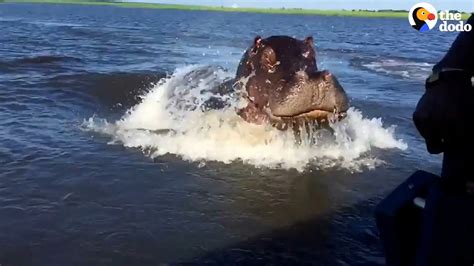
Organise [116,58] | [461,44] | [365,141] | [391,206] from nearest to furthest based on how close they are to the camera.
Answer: [461,44], [391,206], [365,141], [116,58]

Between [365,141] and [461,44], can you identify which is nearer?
[461,44]

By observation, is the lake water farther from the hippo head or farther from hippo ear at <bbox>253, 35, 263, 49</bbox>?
hippo ear at <bbox>253, 35, 263, 49</bbox>

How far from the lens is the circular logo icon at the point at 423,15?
971 centimetres

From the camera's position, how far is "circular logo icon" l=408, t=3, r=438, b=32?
9711 millimetres

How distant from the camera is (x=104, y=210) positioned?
5.57m

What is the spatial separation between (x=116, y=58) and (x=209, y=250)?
16006mm

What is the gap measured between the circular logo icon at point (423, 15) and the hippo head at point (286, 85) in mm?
2542

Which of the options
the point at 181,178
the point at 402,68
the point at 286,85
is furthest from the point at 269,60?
the point at 402,68

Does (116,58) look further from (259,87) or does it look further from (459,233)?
(459,233)

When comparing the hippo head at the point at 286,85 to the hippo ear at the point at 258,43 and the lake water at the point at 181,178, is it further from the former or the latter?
the lake water at the point at 181,178

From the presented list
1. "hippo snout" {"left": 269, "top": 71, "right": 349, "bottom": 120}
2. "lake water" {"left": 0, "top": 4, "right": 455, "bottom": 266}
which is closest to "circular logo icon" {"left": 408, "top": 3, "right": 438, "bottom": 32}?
"lake water" {"left": 0, "top": 4, "right": 455, "bottom": 266}

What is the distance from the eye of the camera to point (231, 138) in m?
8.24

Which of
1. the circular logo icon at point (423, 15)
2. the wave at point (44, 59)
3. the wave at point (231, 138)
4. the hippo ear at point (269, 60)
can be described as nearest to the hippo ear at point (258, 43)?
the hippo ear at point (269, 60)

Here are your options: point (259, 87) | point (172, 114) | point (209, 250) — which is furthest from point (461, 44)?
point (172, 114)
